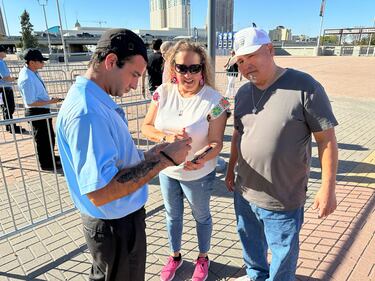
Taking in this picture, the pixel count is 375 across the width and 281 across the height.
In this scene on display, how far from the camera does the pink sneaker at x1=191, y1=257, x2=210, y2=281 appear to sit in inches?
101

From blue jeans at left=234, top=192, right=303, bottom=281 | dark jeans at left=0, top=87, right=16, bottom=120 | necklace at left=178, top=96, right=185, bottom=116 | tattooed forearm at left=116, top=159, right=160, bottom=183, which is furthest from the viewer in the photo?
dark jeans at left=0, top=87, right=16, bottom=120

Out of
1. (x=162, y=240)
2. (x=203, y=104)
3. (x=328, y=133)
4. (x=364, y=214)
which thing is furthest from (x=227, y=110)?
(x=364, y=214)

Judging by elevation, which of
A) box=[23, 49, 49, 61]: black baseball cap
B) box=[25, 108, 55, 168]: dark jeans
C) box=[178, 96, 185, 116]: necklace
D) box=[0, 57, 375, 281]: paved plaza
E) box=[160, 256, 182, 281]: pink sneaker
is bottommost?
box=[0, 57, 375, 281]: paved plaza

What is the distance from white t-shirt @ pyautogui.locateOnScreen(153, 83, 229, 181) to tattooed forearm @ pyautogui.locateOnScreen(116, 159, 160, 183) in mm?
759

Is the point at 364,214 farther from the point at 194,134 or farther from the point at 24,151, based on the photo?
the point at 24,151

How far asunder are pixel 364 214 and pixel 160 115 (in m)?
2.92

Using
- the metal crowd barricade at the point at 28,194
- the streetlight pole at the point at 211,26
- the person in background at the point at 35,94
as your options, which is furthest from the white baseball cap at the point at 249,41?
the person in background at the point at 35,94

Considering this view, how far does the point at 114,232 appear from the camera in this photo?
1.58 metres

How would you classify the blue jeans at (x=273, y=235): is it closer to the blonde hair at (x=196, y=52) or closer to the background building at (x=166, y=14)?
the blonde hair at (x=196, y=52)

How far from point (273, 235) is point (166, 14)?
128 m

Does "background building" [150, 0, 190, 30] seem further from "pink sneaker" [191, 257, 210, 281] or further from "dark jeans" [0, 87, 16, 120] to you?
"pink sneaker" [191, 257, 210, 281]

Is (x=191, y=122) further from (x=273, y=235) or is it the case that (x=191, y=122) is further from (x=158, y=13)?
(x=158, y=13)

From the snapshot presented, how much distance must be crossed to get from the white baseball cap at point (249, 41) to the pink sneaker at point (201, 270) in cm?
179

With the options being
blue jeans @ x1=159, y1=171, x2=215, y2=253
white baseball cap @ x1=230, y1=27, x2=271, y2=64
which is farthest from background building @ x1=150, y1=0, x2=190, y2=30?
white baseball cap @ x1=230, y1=27, x2=271, y2=64
